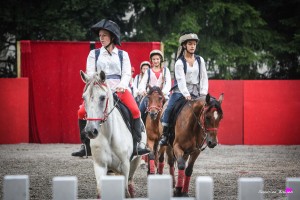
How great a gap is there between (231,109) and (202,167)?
7237 millimetres

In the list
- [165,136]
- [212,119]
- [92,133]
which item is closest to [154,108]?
[165,136]

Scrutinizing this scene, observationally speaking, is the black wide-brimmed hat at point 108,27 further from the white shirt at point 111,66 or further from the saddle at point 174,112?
the saddle at point 174,112

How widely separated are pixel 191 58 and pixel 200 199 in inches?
253

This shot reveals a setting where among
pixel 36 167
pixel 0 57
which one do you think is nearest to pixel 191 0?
pixel 0 57

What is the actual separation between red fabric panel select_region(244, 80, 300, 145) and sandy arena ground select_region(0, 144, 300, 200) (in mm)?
904

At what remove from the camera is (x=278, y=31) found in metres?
28.9

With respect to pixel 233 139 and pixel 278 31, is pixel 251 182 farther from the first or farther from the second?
pixel 278 31

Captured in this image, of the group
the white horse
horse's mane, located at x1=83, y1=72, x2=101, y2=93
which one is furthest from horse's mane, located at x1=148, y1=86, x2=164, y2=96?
horse's mane, located at x1=83, y1=72, x2=101, y2=93

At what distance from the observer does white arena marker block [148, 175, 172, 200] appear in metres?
4.53

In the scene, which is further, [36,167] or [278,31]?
[278,31]

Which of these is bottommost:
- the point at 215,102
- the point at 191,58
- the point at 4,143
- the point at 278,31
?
the point at 4,143

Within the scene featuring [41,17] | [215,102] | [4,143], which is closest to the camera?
[215,102]

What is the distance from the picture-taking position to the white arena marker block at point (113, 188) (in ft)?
14.9

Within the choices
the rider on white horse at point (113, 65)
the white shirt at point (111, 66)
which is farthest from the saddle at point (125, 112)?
the white shirt at point (111, 66)
